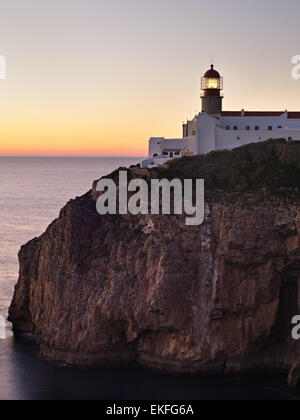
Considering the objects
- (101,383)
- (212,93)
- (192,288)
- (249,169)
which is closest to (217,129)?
(212,93)

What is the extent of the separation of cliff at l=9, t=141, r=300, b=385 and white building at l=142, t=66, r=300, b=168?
908 cm

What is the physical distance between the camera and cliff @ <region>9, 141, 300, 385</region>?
38.0 metres

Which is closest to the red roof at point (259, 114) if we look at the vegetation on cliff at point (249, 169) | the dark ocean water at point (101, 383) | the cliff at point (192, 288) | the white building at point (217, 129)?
the white building at point (217, 129)

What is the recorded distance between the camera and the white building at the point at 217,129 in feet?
165

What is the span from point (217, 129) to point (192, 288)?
1451 cm

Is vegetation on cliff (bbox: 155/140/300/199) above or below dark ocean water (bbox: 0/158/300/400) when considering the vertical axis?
above

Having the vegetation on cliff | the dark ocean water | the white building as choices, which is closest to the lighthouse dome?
the white building

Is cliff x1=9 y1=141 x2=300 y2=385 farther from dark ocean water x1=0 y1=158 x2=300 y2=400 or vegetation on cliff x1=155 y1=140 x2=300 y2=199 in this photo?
dark ocean water x1=0 y1=158 x2=300 y2=400

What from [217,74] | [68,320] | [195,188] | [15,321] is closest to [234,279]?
[195,188]

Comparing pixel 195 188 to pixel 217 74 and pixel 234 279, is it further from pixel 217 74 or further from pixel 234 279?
pixel 217 74

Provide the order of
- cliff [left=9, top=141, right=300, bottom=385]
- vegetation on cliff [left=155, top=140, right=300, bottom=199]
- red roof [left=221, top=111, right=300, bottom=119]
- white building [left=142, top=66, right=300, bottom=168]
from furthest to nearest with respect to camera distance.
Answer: red roof [left=221, top=111, right=300, bottom=119], white building [left=142, top=66, right=300, bottom=168], vegetation on cliff [left=155, top=140, right=300, bottom=199], cliff [left=9, top=141, right=300, bottom=385]

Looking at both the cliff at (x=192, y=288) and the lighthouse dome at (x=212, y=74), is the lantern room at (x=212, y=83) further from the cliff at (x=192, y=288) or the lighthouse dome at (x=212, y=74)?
the cliff at (x=192, y=288)

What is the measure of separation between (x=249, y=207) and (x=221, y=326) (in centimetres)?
546

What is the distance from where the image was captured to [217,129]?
165 feet
